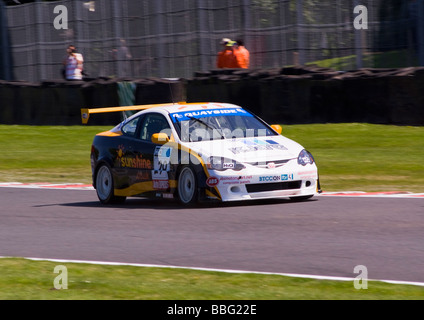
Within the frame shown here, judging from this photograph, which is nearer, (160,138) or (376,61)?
(160,138)

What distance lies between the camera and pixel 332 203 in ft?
37.4

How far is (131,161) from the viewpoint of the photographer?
12.3 meters

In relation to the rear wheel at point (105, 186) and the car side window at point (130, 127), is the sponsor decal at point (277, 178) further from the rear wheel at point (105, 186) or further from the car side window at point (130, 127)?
the rear wheel at point (105, 186)

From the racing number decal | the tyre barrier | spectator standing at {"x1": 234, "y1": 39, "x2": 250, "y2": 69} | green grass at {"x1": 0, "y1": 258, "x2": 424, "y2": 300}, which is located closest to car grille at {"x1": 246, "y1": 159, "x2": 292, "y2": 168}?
the racing number decal

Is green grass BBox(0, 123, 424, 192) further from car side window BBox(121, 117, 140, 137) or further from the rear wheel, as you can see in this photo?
car side window BBox(121, 117, 140, 137)

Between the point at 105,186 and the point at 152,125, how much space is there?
1.18 meters

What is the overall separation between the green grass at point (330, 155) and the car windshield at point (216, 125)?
1.82 m

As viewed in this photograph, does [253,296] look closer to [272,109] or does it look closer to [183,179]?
[183,179]

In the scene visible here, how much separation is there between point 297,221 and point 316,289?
134 inches

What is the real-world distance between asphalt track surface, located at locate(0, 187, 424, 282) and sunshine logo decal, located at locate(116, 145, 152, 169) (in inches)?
21.3

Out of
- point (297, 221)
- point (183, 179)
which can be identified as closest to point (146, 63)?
point (183, 179)

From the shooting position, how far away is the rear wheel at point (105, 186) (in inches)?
497

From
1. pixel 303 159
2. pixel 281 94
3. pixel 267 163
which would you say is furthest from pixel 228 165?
pixel 281 94

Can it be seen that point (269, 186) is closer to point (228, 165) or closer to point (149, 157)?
point (228, 165)
